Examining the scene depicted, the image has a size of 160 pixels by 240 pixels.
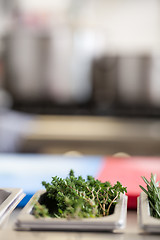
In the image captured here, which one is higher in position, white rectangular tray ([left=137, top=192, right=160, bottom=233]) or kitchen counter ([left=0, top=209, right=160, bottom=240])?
white rectangular tray ([left=137, top=192, right=160, bottom=233])

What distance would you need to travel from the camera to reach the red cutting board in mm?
1512

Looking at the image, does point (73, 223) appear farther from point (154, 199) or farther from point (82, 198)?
point (154, 199)

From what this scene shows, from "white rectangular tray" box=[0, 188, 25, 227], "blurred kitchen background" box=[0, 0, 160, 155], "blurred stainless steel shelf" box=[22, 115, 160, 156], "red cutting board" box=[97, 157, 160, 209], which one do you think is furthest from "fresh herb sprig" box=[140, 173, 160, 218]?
"blurred kitchen background" box=[0, 0, 160, 155]

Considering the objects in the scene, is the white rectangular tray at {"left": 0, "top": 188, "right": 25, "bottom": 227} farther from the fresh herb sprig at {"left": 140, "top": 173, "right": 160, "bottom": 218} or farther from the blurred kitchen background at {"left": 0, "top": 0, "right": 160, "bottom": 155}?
the blurred kitchen background at {"left": 0, "top": 0, "right": 160, "bottom": 155}

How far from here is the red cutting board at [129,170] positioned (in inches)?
59.5

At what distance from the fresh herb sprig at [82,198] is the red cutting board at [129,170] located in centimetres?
18

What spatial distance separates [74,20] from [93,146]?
3.17 m

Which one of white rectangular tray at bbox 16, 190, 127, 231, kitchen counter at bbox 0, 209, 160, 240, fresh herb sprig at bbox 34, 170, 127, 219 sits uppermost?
fresh herb sprig at bbox 34, 170, 127, 219

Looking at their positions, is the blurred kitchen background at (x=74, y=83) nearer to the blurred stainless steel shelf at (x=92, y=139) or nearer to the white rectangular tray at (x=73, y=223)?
the blurred stainless steel shelf at (x=92, y=139)

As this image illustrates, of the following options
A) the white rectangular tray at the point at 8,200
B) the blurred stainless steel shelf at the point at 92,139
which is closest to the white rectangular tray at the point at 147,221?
the white rectangular tray at the point at 8,200

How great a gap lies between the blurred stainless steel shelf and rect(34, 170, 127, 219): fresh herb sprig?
2414 mm

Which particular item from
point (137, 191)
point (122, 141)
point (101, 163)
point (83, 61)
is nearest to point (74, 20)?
point (83, 61)

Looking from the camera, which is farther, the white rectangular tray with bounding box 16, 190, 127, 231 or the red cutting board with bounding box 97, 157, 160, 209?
the red cutting board with bounding box 97, 157, 160, 209

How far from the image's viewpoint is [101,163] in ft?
6.38
